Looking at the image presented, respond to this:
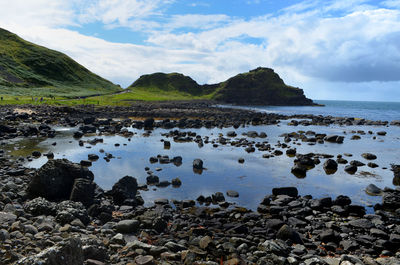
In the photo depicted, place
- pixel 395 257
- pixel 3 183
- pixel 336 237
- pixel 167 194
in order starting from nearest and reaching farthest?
pixel 395 257
pixel 336 237
pixel 3 183
pixel 167 194

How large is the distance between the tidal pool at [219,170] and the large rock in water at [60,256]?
10023 mm

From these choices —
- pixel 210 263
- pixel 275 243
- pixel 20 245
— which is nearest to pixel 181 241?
pixel 210 263

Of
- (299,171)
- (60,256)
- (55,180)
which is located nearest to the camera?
(60,256)

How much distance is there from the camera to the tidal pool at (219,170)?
20969mm

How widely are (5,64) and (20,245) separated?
172m

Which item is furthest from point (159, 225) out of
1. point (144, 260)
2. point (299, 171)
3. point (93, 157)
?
point (93, 157)

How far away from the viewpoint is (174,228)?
45.3 feet

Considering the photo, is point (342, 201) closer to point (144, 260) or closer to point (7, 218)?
point (144, 260)

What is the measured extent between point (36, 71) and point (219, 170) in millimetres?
174266

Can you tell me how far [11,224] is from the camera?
10.9 meters

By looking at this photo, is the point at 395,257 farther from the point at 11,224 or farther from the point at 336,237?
the point at 11,224

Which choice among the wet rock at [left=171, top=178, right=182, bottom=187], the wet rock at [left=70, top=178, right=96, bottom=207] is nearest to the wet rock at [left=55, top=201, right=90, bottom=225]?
the wet rock at [left=70, top=178, right=96, bottom=207]

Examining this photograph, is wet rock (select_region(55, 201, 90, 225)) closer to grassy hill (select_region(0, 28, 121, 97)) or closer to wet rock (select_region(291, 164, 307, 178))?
wet rock (select_region(291, 164, 307, 178))

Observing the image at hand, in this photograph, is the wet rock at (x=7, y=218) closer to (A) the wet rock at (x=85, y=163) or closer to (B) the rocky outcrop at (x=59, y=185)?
(B) the rocky outcrop at (x=59, y=185)
